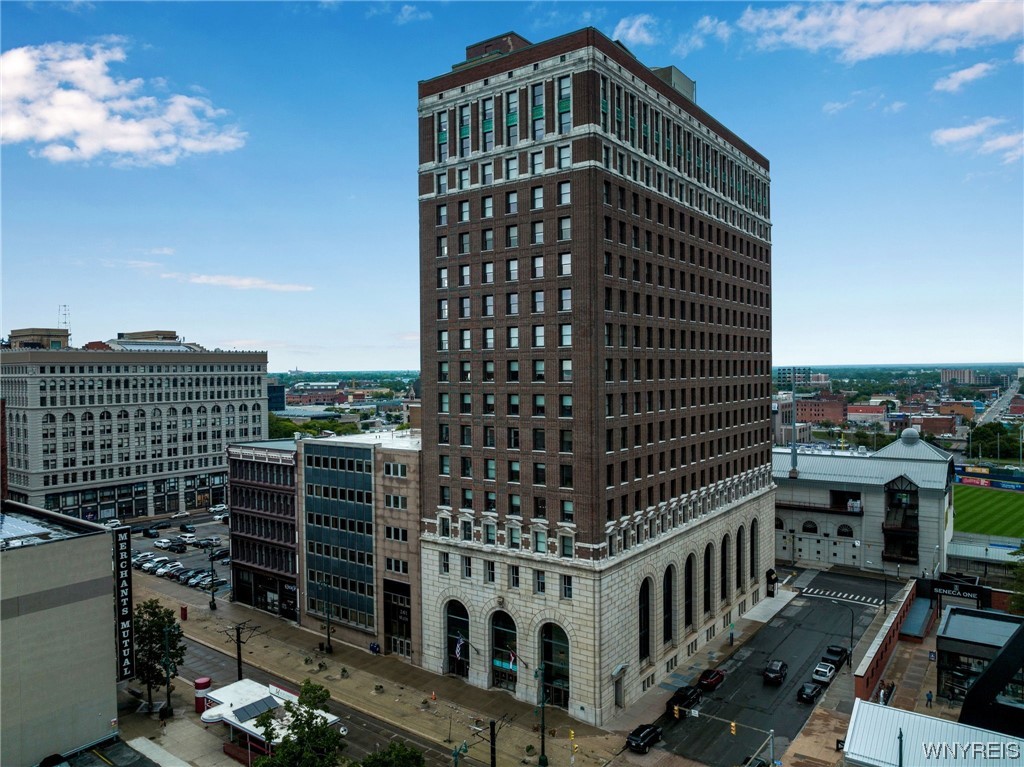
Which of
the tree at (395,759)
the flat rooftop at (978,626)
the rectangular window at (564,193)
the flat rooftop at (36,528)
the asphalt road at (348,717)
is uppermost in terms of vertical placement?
the rectangular window at (564,193)

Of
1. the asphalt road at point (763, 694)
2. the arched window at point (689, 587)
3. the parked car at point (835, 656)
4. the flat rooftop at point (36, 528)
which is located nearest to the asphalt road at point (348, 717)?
the asphalt road at point (763, 694)

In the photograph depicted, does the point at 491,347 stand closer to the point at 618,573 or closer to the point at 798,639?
the point at 618,573

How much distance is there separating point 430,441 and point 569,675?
952 inches

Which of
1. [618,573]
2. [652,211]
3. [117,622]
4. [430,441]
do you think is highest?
[652,211]

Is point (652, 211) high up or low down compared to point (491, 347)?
up

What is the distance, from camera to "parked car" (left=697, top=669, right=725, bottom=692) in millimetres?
64500

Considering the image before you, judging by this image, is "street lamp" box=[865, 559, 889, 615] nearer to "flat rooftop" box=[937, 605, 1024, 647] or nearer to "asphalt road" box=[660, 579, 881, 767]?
"asphalt road" box=[660, 579, 881, 767]

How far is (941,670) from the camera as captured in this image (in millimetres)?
63844

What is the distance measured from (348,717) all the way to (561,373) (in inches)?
1328

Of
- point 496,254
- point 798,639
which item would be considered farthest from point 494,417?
point 798,639

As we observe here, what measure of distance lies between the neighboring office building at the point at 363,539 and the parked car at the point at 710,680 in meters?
26.7

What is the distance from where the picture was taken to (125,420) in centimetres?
14138

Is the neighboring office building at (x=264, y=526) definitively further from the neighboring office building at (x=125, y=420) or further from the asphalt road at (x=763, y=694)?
the neighboring office building at (x=125, y=420)

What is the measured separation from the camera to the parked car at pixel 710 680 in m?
64.5
